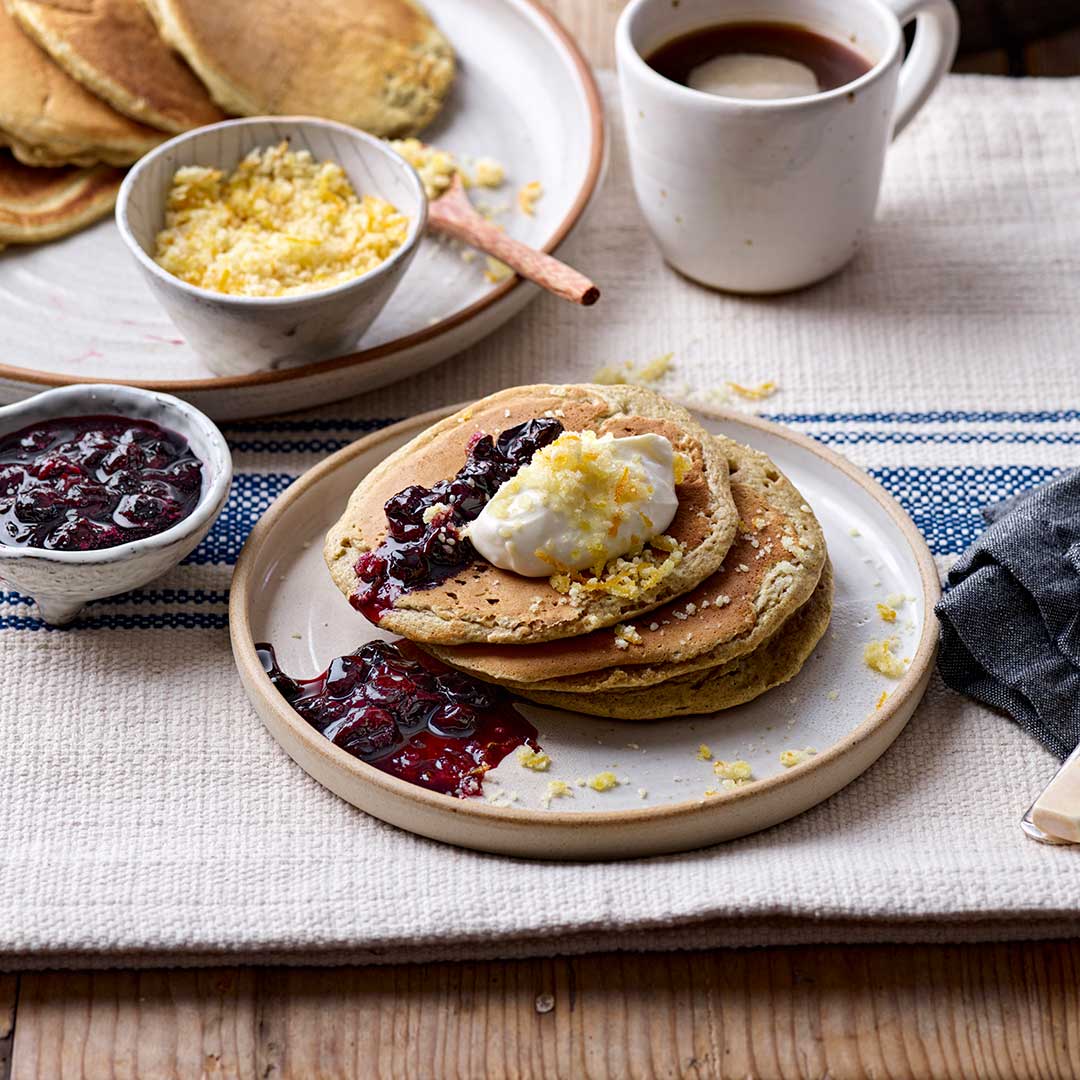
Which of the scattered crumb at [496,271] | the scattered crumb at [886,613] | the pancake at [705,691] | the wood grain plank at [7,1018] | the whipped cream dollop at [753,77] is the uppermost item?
the whipped cream dollop at [753,77]

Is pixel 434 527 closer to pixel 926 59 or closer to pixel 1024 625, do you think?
pixel 1024 625

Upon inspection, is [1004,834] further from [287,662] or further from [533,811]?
[287,662]

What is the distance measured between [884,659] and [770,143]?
128 cm

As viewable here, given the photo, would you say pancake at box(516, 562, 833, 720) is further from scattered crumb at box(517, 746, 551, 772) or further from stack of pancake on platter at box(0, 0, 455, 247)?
stack of pancake on platter at box(0, 0, 455, 247)

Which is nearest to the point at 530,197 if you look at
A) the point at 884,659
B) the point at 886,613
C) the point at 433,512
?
the point at 433,512

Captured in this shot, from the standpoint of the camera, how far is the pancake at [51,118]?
3.26 m

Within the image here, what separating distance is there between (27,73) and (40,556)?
1544 mm

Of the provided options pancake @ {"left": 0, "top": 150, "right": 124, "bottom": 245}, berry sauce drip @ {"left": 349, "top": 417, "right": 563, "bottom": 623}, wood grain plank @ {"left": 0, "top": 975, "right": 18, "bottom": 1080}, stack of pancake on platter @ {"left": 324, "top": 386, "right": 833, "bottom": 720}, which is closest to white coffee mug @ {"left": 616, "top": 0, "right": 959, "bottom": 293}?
stack of pancake on platter @ {"left": 324, "top": 386, "right": 833, "bottom": 720}

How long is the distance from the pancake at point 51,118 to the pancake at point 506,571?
129 centimetres

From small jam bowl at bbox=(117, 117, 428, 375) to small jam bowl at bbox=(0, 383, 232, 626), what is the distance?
0.29 meters

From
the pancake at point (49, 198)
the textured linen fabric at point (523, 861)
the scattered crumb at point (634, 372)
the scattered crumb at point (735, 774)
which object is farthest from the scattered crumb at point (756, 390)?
the pancake at point (49, 198)

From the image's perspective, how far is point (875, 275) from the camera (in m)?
3.51

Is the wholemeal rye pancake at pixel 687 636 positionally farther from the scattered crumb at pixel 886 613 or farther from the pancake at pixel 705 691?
the scattered crumb at pixel 886 613

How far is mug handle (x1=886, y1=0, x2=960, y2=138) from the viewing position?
3.40m
